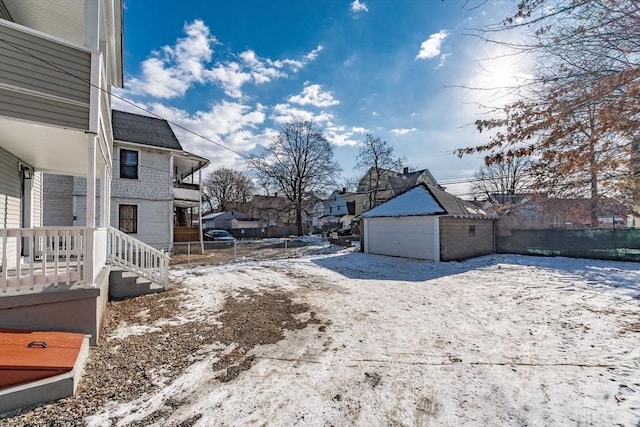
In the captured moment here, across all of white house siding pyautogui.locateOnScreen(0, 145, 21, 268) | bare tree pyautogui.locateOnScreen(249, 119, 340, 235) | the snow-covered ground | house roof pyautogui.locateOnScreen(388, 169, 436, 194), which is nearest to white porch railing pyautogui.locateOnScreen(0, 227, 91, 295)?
the snow-covered ground

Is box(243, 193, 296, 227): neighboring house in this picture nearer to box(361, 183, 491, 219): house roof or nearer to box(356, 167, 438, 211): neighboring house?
box(356, 167, 438, 211): neighboring house

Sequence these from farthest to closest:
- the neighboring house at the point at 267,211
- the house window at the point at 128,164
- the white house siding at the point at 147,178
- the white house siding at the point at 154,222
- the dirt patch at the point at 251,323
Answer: the neighboring house at the point at 267,211, the white house siding at the point at 154,222, the house window at the point at 128,164, the white house siding at the point at 147,178, the dirt patch at the point at 251,323

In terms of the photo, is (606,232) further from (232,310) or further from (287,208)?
(287,208)

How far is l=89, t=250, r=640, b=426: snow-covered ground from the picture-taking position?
255cm

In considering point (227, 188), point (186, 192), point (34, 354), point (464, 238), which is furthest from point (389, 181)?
point (34, 354)

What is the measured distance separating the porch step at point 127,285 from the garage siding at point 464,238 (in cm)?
1080

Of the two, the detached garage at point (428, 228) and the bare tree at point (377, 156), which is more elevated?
the bare tree at point (377, 156)

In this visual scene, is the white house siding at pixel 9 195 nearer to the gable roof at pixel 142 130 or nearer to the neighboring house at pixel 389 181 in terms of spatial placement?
the gable roof at pixel 142 130

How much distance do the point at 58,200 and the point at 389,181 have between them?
31962 millimetres

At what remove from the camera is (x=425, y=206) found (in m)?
13.2

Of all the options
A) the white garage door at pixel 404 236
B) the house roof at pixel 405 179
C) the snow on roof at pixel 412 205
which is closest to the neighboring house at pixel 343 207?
the house roof at pixel 405 179

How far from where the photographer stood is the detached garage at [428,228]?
1252 centimetres

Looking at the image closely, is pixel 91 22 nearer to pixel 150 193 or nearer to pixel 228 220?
pixel 150 193

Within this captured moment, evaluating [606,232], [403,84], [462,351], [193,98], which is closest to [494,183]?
[606,232]
